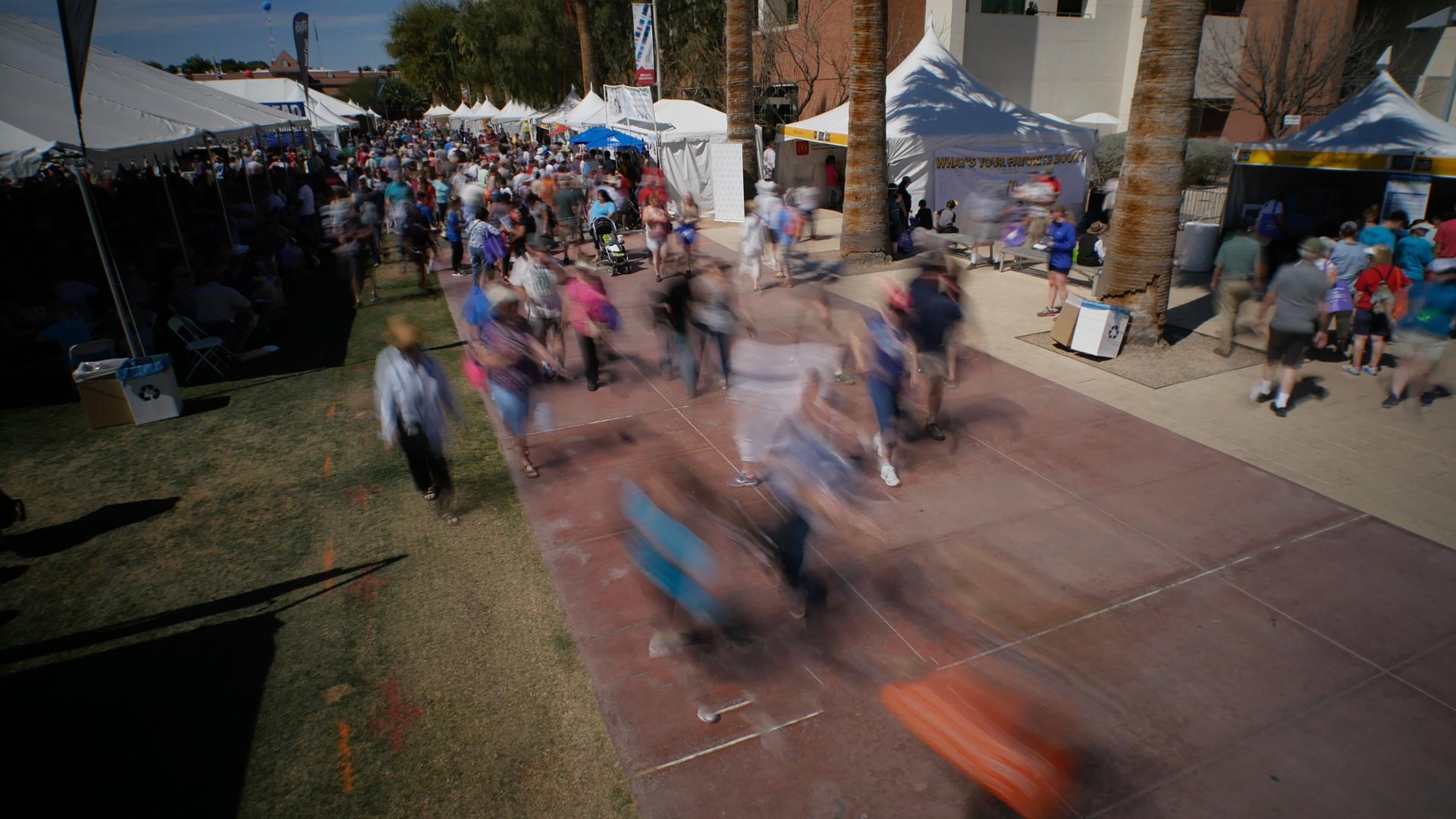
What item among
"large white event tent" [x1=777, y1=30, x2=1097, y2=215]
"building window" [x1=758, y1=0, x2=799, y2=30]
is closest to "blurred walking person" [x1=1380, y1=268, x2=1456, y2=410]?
"large white event tent" [x1=777, y1=30, x2=1097, y2=215]

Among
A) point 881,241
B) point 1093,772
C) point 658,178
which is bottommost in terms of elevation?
point 1093,772

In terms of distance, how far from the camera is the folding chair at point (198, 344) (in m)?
9.61

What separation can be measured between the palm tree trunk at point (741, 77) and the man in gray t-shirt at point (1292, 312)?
1334cm

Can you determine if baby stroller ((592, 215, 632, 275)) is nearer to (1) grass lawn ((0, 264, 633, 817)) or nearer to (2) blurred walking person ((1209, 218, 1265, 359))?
(1) grass lawn ((0, 264, 633, 817))

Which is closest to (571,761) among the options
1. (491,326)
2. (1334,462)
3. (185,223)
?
(491,326)

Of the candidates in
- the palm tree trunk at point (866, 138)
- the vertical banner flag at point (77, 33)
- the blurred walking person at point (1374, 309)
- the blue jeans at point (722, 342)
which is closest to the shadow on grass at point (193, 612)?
the blue jeans at point (722, 342)

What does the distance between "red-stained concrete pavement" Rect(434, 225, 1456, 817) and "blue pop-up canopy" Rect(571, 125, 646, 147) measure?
55.5 ft

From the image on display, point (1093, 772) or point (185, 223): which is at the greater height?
point (185, 223)

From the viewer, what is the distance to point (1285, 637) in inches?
183

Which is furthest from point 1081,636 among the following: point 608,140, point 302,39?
point 302,39

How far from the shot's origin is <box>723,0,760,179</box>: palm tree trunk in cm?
1750

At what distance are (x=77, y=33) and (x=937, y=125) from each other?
14936 mm

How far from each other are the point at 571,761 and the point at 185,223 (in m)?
17.2

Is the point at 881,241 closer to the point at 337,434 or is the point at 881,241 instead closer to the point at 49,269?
the point at 337,434
